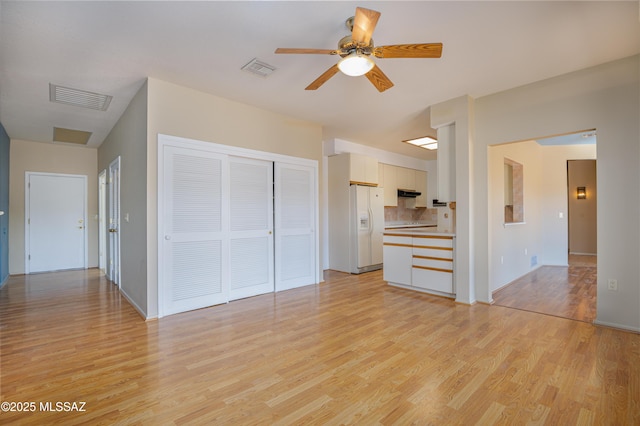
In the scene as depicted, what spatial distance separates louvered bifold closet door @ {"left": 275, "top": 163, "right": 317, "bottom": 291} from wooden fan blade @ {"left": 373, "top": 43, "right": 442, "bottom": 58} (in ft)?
8.43

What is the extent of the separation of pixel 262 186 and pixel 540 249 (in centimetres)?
607

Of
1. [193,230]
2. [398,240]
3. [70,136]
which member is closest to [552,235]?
[398,240]

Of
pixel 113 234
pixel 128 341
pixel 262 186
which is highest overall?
pixel 262 186

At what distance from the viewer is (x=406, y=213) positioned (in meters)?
8.28

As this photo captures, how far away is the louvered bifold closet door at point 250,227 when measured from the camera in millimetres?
4074

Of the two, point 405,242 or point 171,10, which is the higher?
point 171,10

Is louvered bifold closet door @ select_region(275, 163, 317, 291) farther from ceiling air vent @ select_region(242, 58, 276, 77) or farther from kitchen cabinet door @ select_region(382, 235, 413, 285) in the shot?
ceiling air vent @ select_region(242, 58, 276, 77)

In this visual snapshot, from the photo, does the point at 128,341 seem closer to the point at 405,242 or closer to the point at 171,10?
the point at 171,10

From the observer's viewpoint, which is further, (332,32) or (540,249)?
(540,249)

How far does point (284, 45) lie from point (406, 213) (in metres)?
6.38

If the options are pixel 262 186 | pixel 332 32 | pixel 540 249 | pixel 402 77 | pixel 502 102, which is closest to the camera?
pixel 332 32

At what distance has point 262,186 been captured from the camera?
4.40 m

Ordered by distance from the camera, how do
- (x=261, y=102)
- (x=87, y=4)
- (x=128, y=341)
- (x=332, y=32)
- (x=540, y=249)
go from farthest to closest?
(x=540, y=249), (x=261, y=102), (x=128, y=341), (x=332, y=32), (x=87, y=4)

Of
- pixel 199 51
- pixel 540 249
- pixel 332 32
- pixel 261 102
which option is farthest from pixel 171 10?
pixel 540 249
